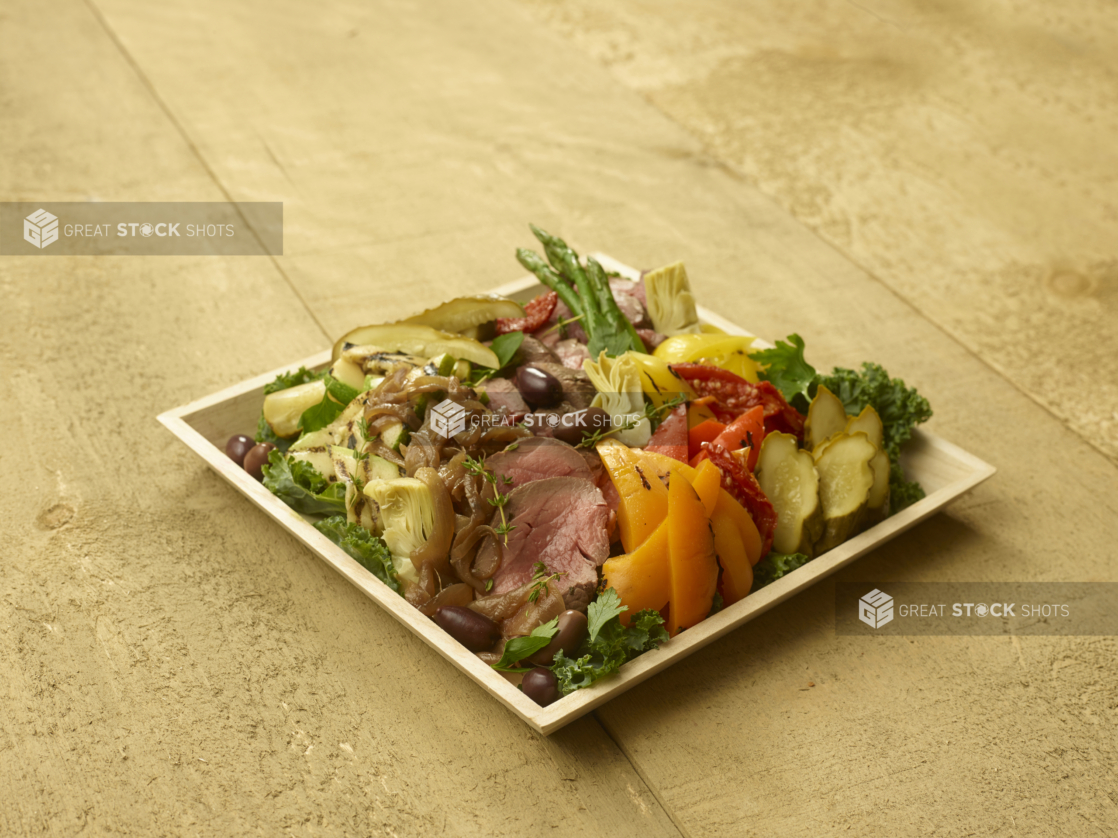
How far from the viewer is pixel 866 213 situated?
5270 mm

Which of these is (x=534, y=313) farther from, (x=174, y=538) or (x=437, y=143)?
(x=437, y=143)

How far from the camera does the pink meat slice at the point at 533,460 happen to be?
283 centimetres

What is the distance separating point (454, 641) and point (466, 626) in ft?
0.20

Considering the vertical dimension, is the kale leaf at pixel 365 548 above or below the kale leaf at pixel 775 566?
below

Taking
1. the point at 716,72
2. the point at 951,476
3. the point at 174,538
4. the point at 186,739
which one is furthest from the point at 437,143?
the point at 186,739

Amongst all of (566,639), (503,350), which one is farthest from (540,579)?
(503,350)

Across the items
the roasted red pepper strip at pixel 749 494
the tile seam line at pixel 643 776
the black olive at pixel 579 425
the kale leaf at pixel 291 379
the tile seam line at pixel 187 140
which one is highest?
the black olive at pixel 579 425

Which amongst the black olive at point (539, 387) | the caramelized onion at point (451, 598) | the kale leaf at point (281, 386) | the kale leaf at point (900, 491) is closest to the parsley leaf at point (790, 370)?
the kale leaf at point (900, 491)

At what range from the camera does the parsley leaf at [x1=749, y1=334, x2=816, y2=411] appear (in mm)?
3283

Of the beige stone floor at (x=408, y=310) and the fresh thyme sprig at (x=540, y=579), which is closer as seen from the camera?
the beige stone floor at (x=408, y=310)

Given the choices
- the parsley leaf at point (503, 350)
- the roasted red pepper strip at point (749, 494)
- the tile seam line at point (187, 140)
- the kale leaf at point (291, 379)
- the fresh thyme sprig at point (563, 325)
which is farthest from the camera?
the tile seam line at point (187, 140)

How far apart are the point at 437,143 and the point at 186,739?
3790 millimetres

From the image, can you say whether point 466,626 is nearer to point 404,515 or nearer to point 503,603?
point 503,603

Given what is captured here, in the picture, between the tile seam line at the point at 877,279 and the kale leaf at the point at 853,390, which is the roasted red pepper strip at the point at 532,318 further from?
the tile seam line at the point at 877,279
